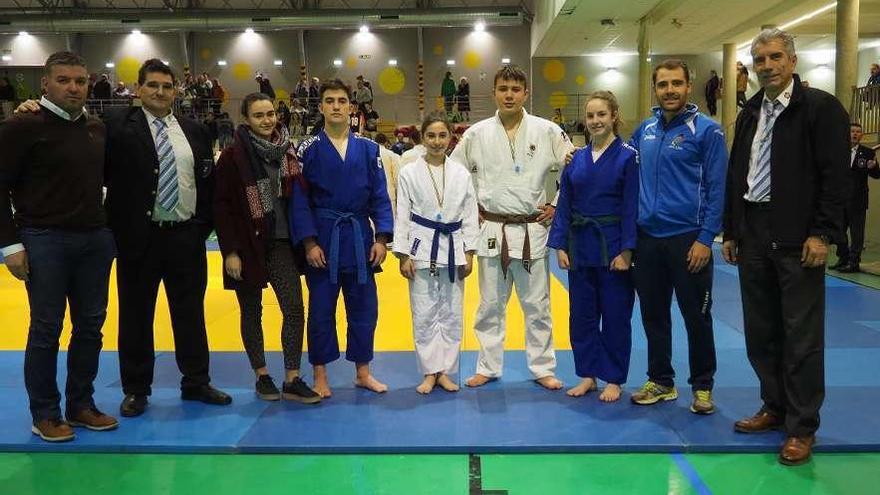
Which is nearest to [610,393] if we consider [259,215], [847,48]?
[259,215]

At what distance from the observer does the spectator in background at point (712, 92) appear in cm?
2217

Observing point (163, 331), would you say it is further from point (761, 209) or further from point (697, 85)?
point (697, 85)

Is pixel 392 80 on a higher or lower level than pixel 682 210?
higher

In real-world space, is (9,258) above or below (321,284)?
above

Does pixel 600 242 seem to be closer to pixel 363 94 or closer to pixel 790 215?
pixel 790 215

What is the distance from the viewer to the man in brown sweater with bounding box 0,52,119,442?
3.34 meters

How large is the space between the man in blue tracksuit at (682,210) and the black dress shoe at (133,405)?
2912mm

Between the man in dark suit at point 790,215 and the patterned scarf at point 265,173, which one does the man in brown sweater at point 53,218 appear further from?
the man in dark suit at point 790,215

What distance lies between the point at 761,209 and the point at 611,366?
4.21 feet

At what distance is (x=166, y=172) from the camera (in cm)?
383

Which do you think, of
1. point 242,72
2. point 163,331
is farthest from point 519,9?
point 163,331

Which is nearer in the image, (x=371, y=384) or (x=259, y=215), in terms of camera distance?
(x=259, y=215)

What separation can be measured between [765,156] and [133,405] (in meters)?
3.75

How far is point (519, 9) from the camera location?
23.4m
